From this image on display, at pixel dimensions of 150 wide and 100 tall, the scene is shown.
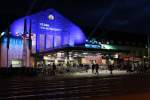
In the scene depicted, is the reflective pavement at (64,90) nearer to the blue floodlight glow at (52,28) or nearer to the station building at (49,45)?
the station building at (49,45)

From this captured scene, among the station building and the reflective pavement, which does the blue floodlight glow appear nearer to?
the station building

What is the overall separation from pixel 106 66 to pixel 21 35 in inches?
753

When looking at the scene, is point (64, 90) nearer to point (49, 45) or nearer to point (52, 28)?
point (49, 45)

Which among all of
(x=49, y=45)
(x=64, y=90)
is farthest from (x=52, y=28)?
(x=64, y=90)

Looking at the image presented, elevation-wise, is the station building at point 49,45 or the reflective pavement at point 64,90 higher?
the station building at point 49,45

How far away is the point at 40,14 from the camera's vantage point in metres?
71.6

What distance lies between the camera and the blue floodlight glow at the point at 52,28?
68.8 meters

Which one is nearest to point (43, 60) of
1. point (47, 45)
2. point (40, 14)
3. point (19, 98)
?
point (47, 45)

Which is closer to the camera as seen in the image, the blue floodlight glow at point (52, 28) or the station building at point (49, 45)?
the station building at point (49, 45)

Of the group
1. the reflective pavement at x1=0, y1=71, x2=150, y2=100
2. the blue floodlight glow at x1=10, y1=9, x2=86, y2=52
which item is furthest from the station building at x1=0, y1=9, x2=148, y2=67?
the reflective pavement at x1=0, y1=71, x2=150, y2=100

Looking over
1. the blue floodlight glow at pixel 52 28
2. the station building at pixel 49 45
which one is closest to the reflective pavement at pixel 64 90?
the station building at pixel 49 45

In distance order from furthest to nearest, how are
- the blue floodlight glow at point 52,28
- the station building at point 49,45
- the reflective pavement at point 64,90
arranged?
the blue floodlight glow at point 52,28 → the station building at point 49,45 → the reflective pavement at point 64,90

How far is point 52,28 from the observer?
72.8m

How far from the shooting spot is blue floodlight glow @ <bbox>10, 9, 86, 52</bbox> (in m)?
68.8
